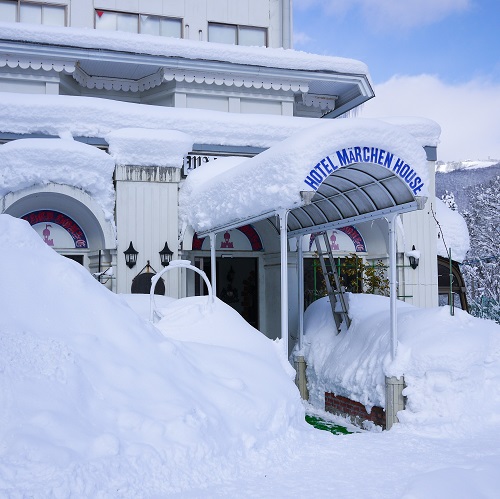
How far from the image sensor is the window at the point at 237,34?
18.4 meters

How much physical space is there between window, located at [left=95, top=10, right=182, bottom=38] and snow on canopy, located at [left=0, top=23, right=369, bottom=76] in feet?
4.19

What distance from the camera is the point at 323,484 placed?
6.01 m

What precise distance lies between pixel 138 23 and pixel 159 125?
4999 mm

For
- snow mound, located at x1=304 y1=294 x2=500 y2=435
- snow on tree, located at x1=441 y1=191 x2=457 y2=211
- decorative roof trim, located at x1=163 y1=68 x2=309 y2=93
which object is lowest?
snow mound, located at x1=304 y1=294 x2=500 y2=435

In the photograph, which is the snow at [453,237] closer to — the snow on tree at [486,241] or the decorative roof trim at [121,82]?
the decorative roof trim at [121,82]

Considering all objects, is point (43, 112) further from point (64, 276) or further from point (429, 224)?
point (429, 224)

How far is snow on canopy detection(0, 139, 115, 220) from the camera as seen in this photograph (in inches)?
496

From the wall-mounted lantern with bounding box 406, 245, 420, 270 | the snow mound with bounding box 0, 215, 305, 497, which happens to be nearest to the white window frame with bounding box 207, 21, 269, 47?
the wall-mounted lantern with bounding box 406, 245, 420, 270

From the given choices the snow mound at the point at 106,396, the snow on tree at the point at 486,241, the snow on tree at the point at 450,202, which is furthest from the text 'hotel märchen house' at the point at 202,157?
the snow on tree at the point at 450,202

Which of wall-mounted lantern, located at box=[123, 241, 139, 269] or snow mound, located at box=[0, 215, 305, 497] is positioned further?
wall-mounted lantern, located at box=[123, 241, 139, 269]

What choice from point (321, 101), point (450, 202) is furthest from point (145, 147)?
point (450, 202)

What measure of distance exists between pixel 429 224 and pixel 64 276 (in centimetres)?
1005

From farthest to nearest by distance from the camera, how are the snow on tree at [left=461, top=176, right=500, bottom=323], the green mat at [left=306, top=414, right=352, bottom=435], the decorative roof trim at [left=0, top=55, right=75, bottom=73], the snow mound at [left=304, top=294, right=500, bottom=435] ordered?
the snow on tree at [left=461, top=176, right=500, bottom=323] < the decorative roof trim at [left=0, top=55, right=75, bottom=73] < the green mat at [left=306, top=414, right=352, bottom=435] < the snow mound at [left=304, top=294, right=500, bottom=435]

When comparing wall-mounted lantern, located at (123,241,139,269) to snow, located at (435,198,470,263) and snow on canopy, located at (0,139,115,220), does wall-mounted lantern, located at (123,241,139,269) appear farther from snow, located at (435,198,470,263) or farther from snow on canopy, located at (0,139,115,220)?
snow, located at (435,198,470,263)
